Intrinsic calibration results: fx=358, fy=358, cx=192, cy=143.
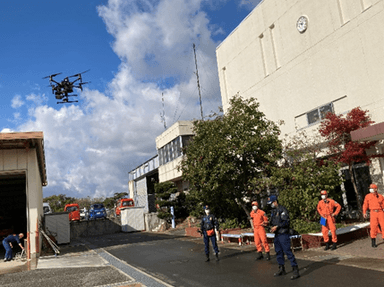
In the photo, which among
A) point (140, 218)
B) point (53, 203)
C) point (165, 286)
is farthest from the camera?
point (53, 203)

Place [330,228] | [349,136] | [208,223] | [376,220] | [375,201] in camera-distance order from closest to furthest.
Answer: [376,220], [375,201], [330,228], [208,223], [349,136]

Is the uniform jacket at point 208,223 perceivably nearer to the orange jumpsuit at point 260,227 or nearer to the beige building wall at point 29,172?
the orange jumpsuit at point 260,227

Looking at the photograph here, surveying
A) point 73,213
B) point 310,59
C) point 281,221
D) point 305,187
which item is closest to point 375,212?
point 305,187

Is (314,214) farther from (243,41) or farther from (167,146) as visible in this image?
(167,146)

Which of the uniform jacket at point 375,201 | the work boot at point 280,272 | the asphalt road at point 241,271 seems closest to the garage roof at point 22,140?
the asphalt road at point 241,271

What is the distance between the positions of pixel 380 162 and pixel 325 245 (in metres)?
5.09

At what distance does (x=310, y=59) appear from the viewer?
1769 cm

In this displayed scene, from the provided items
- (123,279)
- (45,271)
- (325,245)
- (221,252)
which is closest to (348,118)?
(325,245)

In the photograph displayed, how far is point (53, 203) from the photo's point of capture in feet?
247

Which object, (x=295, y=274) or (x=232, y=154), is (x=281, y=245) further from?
(x=232, y=154)

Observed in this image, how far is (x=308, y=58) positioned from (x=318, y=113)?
9.41 feet

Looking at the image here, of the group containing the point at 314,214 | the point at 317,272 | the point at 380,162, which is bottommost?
the point at 317,272

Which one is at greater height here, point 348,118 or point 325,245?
point 348,118

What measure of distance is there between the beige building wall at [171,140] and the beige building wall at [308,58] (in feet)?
26.6
